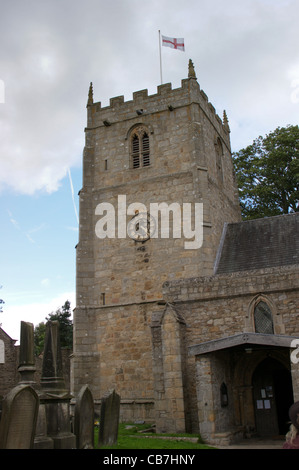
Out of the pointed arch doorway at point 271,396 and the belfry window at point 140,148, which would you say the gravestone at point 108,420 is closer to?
the pointed arch doorway at point 271,396

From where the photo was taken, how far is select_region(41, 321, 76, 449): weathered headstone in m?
9.27

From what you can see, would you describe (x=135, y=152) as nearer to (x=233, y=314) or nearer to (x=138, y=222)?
(x=138, y=222)

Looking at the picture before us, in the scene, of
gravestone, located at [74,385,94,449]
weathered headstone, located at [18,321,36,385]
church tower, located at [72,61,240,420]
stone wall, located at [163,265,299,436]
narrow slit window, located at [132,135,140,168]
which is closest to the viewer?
weathered headstone, located at [18,321,36,385]

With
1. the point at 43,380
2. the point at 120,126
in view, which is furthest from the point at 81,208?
the point at 43,380

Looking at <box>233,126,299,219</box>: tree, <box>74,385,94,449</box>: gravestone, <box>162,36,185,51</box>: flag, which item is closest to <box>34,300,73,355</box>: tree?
<box>233,126,299,219</box>: tree

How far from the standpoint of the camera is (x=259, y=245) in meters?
20.2

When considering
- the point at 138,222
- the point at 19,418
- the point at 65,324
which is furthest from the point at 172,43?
the point at 65,324

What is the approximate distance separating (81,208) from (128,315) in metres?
5.91

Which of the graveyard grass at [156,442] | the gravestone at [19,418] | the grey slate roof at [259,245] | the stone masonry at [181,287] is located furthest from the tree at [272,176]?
the gravestone at [19,418]

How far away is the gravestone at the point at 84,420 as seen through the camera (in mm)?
9977

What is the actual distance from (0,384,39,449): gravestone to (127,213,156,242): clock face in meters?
13.0

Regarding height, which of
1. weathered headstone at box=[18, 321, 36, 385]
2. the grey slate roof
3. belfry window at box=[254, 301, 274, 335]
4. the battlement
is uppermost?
the battlement

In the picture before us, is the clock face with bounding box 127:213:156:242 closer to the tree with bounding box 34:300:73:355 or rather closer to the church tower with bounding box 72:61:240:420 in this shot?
the church tower with bounding box 72:61:240:420
